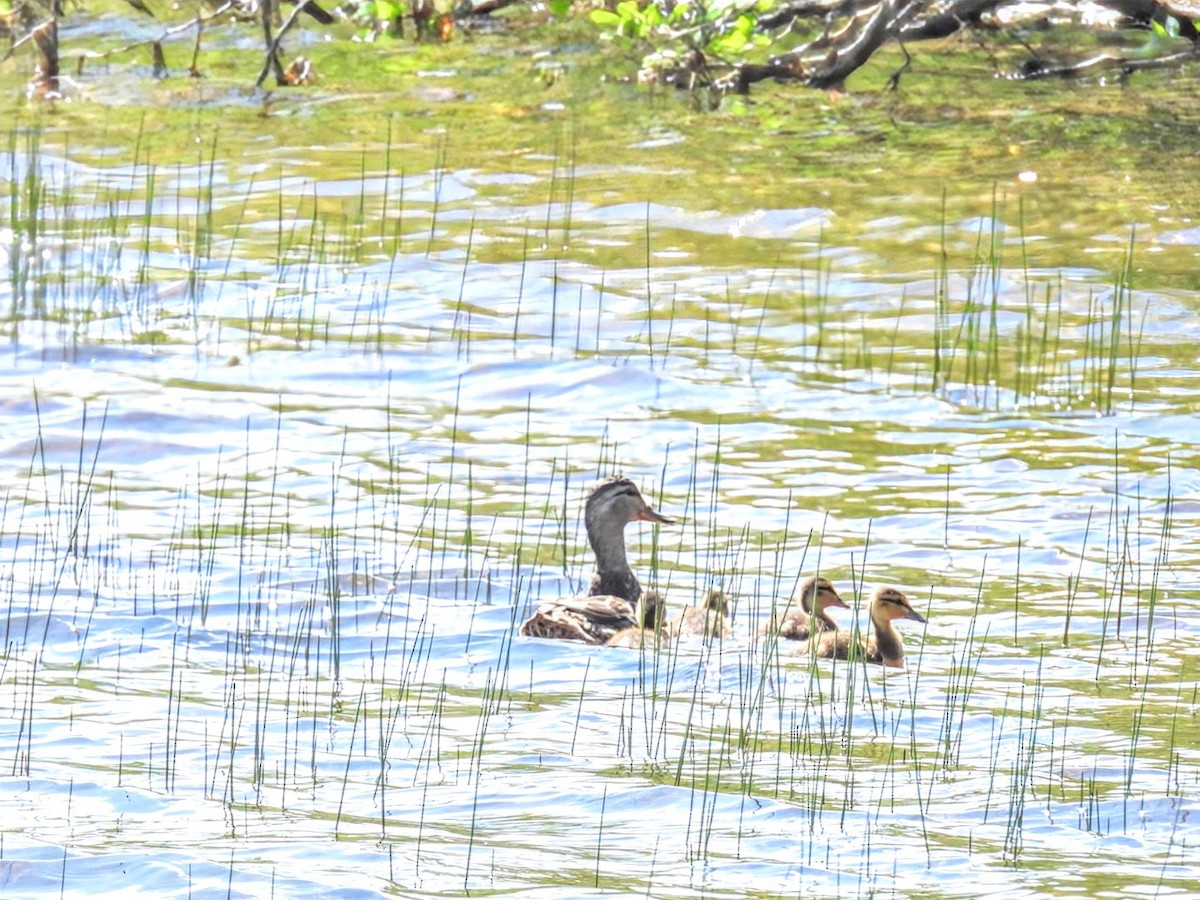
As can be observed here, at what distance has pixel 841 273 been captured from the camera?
1409 centimetres

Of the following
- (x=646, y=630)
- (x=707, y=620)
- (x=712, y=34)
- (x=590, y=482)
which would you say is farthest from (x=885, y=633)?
(x=712, y=34)

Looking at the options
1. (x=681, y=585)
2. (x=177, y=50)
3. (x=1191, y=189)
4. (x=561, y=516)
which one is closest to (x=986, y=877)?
(x=681, y=585)

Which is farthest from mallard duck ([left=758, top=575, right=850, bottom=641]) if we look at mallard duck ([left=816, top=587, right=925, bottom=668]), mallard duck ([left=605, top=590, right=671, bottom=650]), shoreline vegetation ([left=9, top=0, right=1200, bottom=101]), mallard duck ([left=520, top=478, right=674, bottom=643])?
shoreline vegetation ([left=9, top=0, right=1200, bottom=101])

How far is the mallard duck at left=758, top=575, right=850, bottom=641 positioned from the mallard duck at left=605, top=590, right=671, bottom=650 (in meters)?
0.39

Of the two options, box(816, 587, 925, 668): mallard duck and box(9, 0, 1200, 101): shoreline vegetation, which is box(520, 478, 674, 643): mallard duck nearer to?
box(816, 587, 925, 668): mallard duck

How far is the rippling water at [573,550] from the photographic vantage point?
5.93 m

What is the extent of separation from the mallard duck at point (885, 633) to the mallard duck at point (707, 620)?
392 millimetres

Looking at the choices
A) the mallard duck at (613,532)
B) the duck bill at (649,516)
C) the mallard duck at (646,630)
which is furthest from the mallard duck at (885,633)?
the duck bill at (649,516)

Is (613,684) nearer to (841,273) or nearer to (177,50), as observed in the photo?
(841,273)

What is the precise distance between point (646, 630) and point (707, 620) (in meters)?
0.47

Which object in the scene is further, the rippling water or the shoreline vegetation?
the shoreline vegetation

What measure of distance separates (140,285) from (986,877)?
898 cm

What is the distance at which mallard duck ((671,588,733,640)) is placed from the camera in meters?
7.83

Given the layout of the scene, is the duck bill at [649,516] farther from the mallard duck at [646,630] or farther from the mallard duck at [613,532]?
the mallard duck at [646,630]
